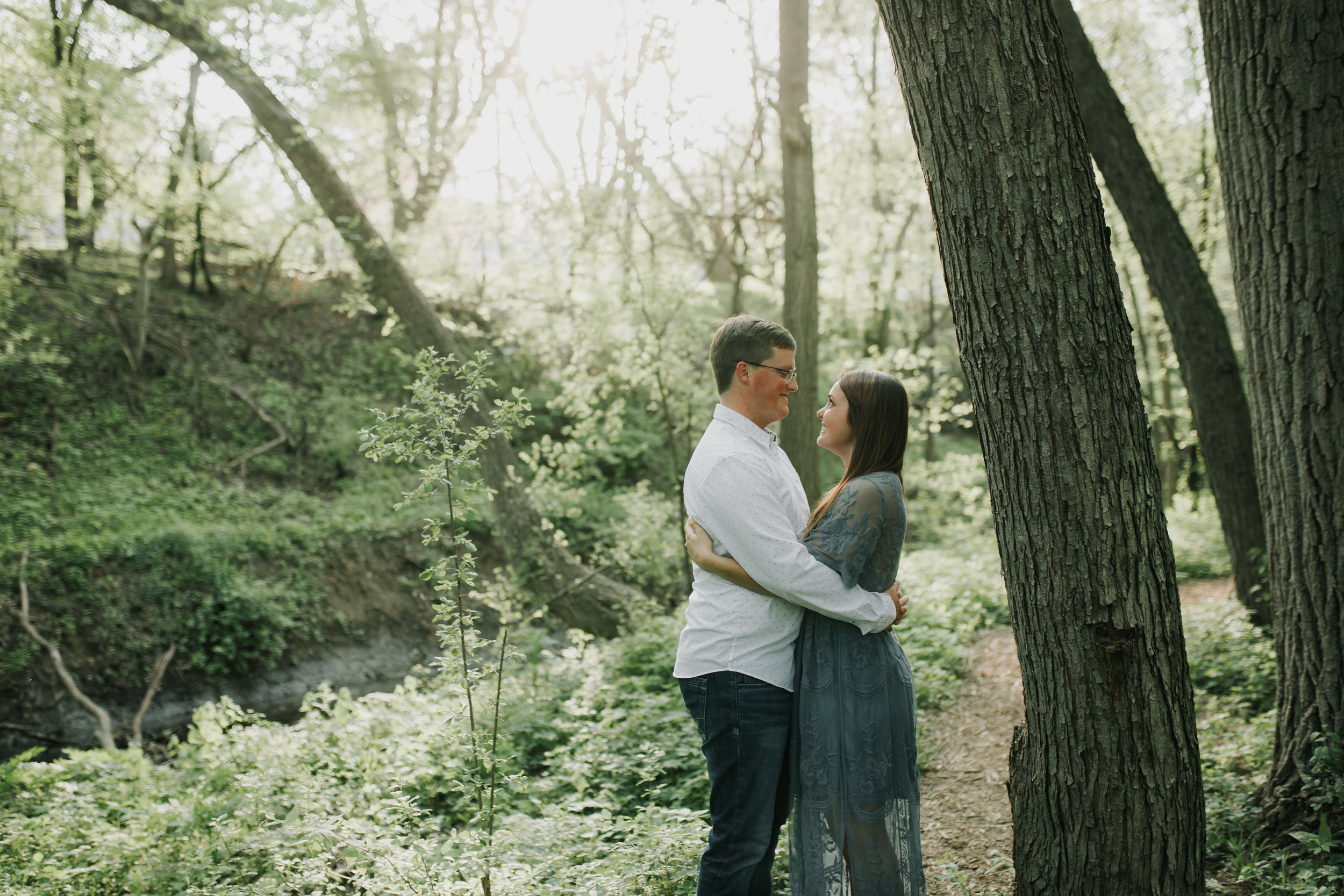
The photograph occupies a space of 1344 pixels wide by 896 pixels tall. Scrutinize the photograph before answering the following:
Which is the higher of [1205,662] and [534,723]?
[1205,662]

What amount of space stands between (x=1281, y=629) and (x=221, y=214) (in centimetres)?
1422

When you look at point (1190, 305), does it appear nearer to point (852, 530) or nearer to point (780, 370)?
point (780, 370)

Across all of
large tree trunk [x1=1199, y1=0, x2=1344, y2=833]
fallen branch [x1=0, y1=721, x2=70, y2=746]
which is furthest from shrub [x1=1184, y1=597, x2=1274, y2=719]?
fallen branch [x1=0, y1=721, x2=70, y2=746]

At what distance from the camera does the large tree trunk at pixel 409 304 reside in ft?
25.5

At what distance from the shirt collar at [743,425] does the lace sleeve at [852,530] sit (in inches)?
12.6

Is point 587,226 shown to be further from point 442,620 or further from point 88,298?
point 88,298

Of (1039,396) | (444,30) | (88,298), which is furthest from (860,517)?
(444,30)

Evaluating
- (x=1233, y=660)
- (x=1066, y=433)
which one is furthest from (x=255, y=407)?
(x=1066, y=433)

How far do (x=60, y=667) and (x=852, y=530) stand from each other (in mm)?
8582

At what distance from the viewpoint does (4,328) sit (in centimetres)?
1048

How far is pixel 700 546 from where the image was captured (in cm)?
259

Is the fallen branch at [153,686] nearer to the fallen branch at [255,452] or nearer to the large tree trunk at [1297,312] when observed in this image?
the fallen branch at [255,452]

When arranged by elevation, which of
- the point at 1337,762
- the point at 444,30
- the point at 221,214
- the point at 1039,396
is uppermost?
the point at 444,30

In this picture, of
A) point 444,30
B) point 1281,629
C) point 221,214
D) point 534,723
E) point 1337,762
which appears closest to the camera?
point 1337,762
